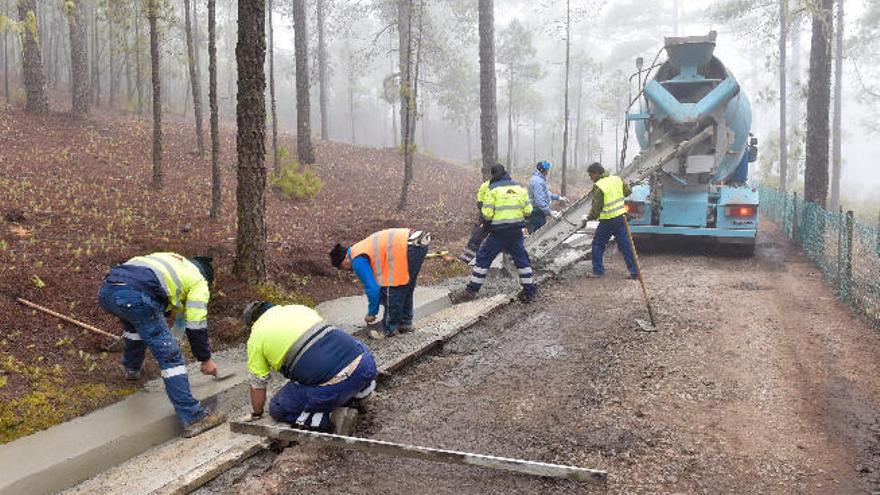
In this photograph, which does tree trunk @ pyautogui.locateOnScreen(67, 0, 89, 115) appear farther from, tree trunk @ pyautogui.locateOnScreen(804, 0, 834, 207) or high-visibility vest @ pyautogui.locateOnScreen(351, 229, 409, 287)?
tree trunk @ pyautogui.locateOnScreen(804, 0, 834, 207)

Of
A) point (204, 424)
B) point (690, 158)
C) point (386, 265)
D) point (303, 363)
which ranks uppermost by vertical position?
point (690, 158)

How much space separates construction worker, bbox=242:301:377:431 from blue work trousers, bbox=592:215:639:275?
5894mm

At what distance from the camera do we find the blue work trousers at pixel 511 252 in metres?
8.27

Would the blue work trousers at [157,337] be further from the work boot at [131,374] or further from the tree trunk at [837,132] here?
the tree trunk at [837,132]

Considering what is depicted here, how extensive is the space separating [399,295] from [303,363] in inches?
97.4

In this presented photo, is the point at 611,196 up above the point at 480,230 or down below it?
above

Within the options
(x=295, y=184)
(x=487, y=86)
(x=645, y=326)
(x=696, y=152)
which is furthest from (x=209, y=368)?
(x=487, y=86)

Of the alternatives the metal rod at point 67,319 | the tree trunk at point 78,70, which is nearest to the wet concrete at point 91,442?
the metal rod at point 67,319

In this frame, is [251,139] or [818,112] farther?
[818,112]

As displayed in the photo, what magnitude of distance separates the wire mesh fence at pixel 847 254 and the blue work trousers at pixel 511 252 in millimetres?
3845

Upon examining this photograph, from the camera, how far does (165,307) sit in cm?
502

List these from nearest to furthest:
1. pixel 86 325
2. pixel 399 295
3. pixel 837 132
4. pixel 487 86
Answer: pixel 86 325
pixel 399 295
pixel 487 86
pixel 837 132

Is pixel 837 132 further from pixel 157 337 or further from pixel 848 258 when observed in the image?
pixel 157 337

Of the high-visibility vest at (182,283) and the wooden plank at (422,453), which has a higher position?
the high-visibility vest at (182,283)
